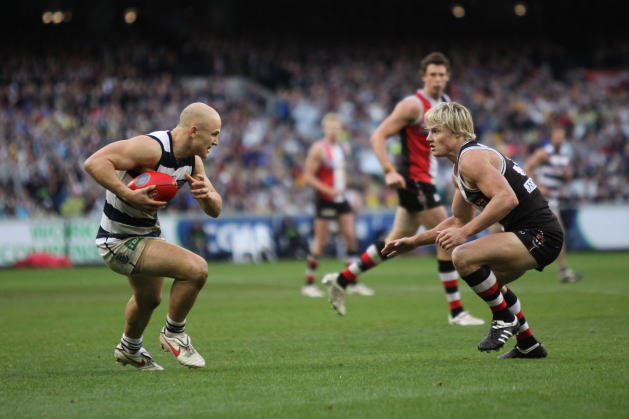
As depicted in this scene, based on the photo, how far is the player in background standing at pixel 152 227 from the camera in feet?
23.3

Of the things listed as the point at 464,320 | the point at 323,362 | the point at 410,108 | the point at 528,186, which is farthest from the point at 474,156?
the point at 410,108

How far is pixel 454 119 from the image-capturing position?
7594 mm

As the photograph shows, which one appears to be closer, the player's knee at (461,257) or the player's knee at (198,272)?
the player's knee at (198,272)

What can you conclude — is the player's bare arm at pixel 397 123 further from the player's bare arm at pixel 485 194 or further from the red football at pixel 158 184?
the red football at pixel 158 184

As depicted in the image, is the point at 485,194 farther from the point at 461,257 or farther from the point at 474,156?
the point at 461,257

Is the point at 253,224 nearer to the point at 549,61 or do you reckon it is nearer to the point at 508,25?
the point at 549,61

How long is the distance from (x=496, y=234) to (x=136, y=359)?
2.89m

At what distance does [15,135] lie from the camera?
2759 cm

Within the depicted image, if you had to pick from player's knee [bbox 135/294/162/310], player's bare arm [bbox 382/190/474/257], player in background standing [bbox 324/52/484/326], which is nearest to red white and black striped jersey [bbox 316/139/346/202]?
player in background standing [bbox 324/52/484/326]

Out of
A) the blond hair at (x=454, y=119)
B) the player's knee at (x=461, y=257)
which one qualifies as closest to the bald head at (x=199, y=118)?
the blond hair at (x=454, y=119)

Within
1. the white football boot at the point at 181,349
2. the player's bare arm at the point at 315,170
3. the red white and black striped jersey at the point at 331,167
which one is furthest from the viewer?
the red white and black striped jersey at the point at 331,167

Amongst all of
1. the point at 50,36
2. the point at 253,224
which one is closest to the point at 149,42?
the point at 50,36

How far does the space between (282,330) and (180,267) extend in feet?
10.4

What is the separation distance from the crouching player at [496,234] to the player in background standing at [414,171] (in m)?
2.92
